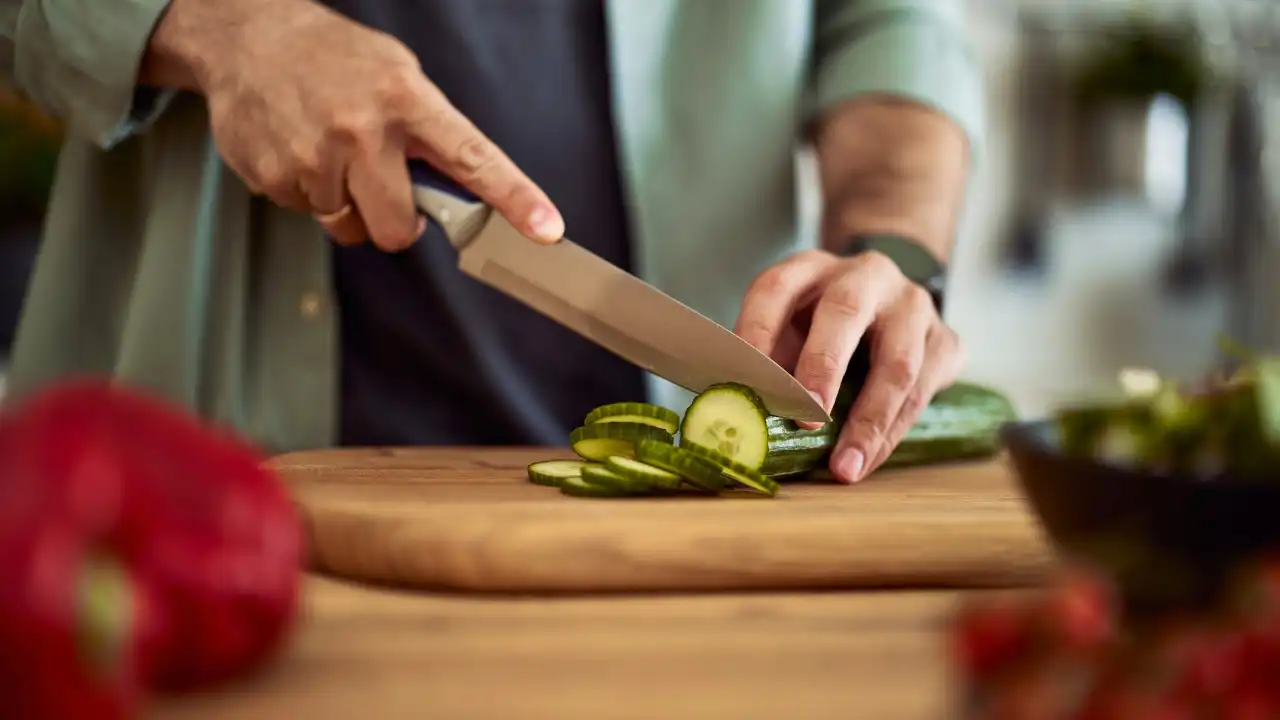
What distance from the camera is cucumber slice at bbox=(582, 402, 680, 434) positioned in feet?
4.84

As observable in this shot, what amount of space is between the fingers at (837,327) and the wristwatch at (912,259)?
219 mm

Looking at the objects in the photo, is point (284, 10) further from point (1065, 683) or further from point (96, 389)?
point (1065, 683)

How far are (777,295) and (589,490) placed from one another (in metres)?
0.43

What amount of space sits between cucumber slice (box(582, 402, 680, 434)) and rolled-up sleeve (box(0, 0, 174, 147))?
2.78ft

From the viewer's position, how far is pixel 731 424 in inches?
56.4

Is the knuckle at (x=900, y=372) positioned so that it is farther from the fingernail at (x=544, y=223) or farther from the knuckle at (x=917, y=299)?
the fingernail at (x=544, y=223)

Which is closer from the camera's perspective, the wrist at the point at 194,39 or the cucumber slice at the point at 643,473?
the cucumber slice at the point at 643,473

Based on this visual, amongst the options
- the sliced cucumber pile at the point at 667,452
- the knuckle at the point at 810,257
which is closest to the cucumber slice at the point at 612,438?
the sliced cucumber pile at the point at 667,452

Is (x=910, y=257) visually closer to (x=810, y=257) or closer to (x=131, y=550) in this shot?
(x=810, y=257)

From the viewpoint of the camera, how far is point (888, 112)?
204 cm

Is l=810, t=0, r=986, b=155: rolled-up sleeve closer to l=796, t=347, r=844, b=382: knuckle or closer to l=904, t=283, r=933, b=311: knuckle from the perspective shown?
l=904, t=283, r=933, b=311: knuckle

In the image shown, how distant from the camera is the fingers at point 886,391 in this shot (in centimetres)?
152

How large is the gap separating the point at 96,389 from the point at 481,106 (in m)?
1.33

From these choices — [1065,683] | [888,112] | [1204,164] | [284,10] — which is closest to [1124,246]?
[1204,164]
